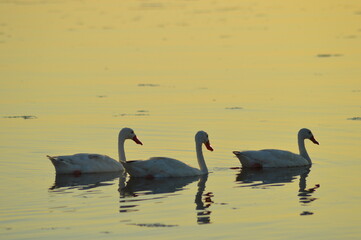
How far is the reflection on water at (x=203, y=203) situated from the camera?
14.5 metres

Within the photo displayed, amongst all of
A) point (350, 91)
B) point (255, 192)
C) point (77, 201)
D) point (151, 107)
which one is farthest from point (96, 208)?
point (350, 91)

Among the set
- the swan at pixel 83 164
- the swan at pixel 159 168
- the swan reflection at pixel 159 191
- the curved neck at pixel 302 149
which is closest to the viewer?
the swan reflection at pixel 159 191

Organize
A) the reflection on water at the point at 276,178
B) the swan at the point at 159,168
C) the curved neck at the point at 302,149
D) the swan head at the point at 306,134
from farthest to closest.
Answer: the swan head at the point at 306,134, the curved neck at the point at 302,149, the swan at the point at 159,168, the reflection on water at the point at 276,178

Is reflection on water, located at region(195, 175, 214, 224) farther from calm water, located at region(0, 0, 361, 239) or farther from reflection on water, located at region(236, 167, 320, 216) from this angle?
reflection on water, located at region(236, 167, 320, 216)

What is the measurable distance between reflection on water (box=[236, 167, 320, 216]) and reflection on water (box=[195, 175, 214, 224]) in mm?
682

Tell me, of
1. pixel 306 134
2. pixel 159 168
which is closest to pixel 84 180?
pixel 159 168

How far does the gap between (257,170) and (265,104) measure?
19.9ft

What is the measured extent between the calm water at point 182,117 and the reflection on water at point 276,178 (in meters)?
0.04

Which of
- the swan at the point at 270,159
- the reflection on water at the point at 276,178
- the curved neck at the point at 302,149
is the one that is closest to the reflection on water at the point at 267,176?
the reflection on water at the point at 276,178

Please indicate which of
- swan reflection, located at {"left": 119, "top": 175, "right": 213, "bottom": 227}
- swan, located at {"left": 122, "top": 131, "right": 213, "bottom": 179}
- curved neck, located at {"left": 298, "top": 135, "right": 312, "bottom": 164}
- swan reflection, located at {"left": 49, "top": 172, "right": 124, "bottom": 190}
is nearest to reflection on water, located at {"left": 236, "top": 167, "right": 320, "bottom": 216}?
curved neck, located at {"left": 298, "top": 135, "right": 312, "bottom": 164}

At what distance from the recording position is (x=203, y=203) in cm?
1568

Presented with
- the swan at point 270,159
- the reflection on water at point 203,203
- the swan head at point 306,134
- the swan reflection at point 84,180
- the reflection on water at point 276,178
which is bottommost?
the reflection on water at point 203,203

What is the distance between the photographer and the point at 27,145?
20.7 metres

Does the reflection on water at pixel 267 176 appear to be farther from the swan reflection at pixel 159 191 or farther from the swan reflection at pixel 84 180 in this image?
the swan reflection at pixel 84 180
